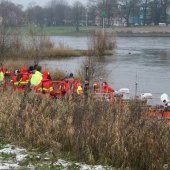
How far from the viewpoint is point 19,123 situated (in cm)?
954

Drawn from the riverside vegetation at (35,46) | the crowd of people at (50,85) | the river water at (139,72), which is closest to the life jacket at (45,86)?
the crowd of people at (50,85)

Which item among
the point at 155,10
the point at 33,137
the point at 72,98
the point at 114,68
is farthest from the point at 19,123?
the point at 155,10

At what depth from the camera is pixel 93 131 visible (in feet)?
27.8

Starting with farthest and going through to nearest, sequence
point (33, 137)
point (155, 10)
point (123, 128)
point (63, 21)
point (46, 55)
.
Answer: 1. point (63, 21)
2. point (155, 10)
3. point (46, 55)
4. point (33, 137)
5. point (123, 128)

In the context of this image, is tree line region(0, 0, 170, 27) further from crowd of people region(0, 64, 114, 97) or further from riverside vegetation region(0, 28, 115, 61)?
crowd of people region(0, 64, 114, 97)

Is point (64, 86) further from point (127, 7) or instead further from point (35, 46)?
point (127, 7)

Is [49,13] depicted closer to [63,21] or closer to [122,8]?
[63,21]

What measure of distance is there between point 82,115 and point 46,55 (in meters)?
29.4

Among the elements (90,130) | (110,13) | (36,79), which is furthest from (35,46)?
(110,13)

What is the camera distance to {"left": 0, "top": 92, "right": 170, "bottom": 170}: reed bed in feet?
26.1

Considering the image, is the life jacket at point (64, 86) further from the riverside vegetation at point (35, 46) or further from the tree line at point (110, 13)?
the tree line at point (110, 13)

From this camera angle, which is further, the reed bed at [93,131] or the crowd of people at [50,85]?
the crowd of people at [50,85]

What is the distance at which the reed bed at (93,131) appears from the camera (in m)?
7.94

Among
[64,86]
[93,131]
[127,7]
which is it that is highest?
[127,7]
